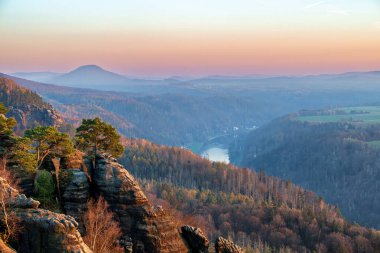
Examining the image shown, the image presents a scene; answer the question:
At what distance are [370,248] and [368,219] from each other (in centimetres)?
7952

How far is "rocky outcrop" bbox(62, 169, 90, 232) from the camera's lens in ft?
110

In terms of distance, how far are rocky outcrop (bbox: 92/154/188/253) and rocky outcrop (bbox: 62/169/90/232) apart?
4.86 feet

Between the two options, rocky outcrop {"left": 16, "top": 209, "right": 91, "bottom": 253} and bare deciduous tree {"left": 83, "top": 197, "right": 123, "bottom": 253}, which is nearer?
rocky outcrop {"left": 16, "top": 209, "right": 91, "bottom": 253}

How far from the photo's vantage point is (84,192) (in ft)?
113

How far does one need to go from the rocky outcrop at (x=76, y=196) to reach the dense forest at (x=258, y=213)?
42.5m

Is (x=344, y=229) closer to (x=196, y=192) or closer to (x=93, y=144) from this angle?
(x=196, y=192)

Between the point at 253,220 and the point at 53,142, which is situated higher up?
the point at 53,142

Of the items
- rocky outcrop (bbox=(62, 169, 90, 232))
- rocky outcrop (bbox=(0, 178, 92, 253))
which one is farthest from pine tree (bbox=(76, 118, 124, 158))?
rocky outcrop (bbox=(0, 178, 92, 253))

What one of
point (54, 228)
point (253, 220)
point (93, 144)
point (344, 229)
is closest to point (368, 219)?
point (344, 229)

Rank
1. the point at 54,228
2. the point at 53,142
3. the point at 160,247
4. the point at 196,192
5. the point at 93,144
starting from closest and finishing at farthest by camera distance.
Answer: the point at 54,228, the point at 160,247, the point at 53,142, the point at 93,144, the point at 196,192

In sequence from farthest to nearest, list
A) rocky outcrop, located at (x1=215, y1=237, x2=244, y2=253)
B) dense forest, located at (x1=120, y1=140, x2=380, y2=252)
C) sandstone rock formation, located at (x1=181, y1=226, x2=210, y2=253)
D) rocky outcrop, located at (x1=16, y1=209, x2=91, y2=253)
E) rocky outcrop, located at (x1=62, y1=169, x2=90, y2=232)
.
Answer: dense forest, located at (x1=120, y1=140, x2=380, y2=252) → sandstone rock formation, located at (x1=181, y1=226, x2=210, y2=253) → rocky outcrop, located at (x1=215, y1=237, x2=244, y2=253) → rocky outcrop, located at (x1=62, y1=169, x2=90, y2=232) → rocky outcrop, located at (x1=16, y1=209, x2=91, y2=253)

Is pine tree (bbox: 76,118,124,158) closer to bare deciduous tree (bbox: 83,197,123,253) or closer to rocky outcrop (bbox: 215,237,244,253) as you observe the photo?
bare deciduous tree (bbox: 83,197,123,253)

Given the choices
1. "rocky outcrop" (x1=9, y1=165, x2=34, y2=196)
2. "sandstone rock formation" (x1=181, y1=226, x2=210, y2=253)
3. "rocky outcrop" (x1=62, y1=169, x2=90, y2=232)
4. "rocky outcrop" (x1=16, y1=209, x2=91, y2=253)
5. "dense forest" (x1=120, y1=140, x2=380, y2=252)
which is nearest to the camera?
"rocky outcrop" (x1=16, y1=209, x2=91, y2=253)

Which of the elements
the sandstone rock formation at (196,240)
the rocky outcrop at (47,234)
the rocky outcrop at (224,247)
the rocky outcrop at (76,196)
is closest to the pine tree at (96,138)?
the rocky outcrop at (76,196)
